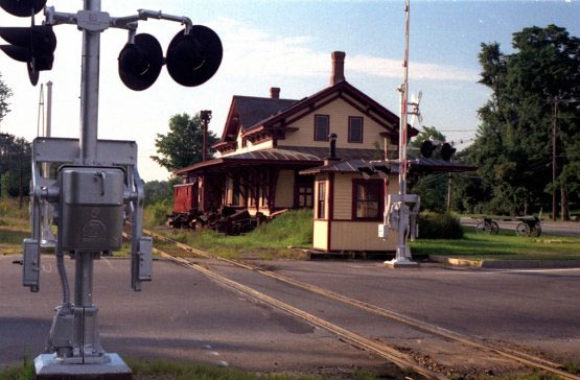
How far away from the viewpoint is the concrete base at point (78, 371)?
586cm

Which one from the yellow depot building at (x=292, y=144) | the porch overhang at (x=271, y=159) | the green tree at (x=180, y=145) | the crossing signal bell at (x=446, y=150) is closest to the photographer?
the crossing signal bell at (x=446, y=150)

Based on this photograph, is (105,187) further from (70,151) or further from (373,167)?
(373,167)

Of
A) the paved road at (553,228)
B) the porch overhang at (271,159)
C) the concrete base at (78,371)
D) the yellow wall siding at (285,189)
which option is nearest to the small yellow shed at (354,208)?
the porch overhang at (271,159)

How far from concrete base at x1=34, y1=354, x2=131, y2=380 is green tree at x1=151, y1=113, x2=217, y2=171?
7513 centimetres

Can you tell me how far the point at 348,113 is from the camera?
39062mm

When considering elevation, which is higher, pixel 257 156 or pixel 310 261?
pixel 257 156

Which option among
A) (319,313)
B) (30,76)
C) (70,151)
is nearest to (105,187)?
(70,151)

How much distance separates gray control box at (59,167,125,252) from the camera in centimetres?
584

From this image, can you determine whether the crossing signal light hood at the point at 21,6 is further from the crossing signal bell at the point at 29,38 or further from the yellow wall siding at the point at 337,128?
the yellow wall siding at the point at 337,128

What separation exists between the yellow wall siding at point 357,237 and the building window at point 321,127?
14829 mm

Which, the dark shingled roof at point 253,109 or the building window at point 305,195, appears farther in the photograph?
the dark shingled roof at point 253,109

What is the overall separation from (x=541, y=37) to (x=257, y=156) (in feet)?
165

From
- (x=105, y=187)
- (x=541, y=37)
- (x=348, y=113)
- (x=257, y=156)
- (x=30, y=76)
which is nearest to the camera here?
(x=105, y=187)

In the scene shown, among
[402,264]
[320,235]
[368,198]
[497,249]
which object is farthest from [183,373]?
[497,249]
